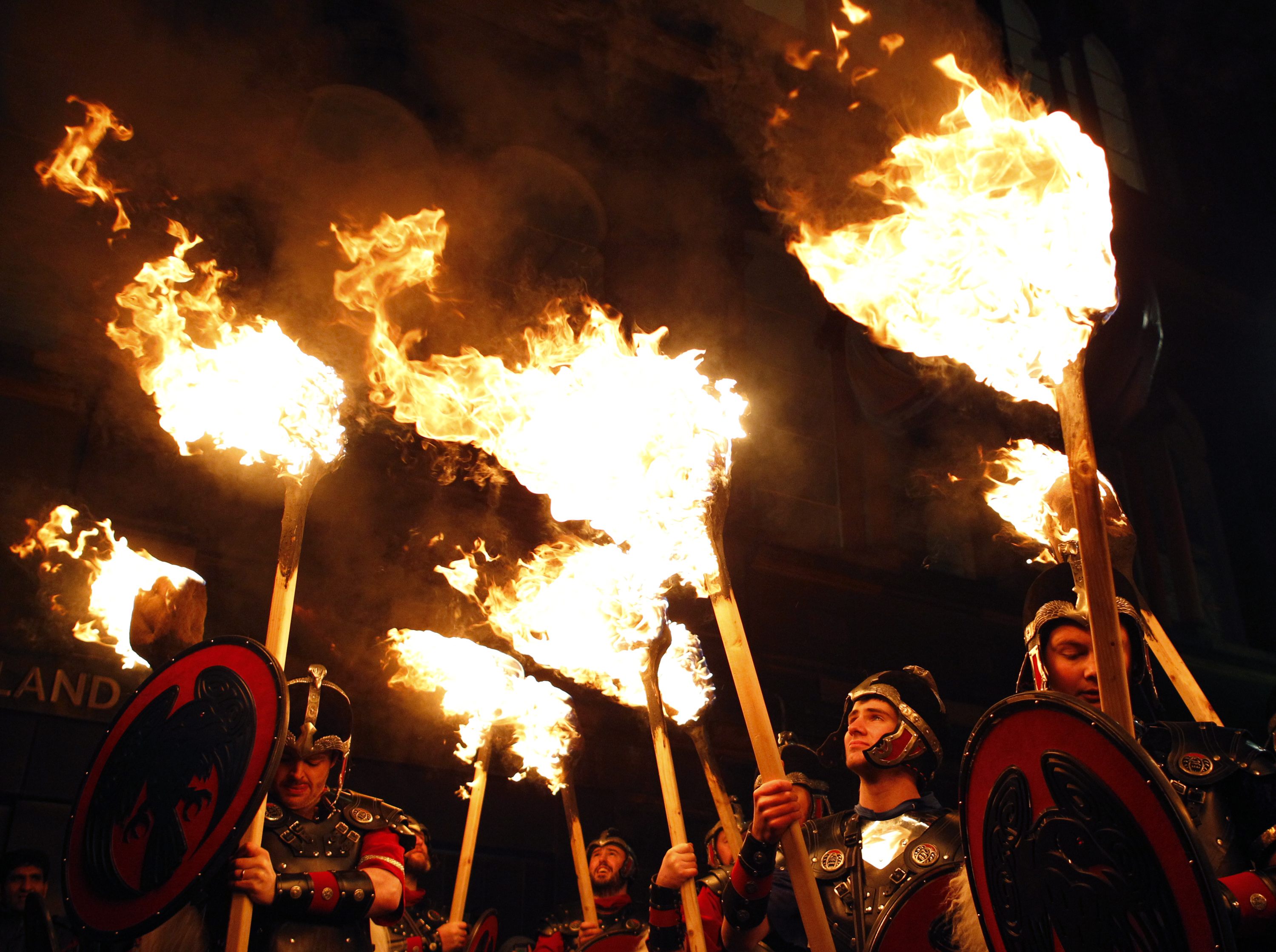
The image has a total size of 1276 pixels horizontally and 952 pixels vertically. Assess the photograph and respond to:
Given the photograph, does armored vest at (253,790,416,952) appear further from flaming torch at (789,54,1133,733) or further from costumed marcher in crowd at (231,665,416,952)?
flaming torch at (789,54,1133,733)

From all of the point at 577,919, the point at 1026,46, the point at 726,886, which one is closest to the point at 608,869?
the point at 577,919

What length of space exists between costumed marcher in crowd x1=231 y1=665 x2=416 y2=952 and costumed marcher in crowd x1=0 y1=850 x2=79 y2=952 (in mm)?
2237

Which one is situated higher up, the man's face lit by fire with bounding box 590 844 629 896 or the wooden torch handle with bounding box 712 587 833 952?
the man's face lit by fire with bounding box 590 844 629 896

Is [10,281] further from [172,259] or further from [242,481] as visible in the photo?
[172,259]

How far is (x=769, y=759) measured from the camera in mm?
2695

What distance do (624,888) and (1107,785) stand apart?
5009 mm

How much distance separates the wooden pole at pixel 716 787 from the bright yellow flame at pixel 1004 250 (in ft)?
5.43

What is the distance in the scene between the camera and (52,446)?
24.1 feet

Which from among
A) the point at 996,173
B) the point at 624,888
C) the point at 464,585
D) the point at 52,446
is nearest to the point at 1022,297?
the point at 996,173

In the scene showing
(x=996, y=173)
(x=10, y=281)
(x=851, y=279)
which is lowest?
(x=996, y=173)

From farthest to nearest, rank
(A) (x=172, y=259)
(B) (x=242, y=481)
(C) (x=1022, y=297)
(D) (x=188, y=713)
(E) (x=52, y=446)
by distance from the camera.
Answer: (B) (x=242, y=481) < (E) (x=52, y=446) < (A) (x=172, y=259) < (D) (x=188, y=713) < (C) (x=1022, y=297)

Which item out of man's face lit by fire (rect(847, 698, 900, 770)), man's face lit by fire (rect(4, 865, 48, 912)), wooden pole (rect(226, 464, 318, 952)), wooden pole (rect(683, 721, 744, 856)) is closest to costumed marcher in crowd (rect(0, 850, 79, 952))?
man's face lit by fire (rect(4, 865, 48, 912))

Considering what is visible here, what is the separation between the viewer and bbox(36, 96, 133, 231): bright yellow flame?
802cm

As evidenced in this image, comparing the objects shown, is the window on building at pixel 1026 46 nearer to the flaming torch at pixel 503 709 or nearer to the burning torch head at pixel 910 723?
the flaming torch at pixel 503 709
